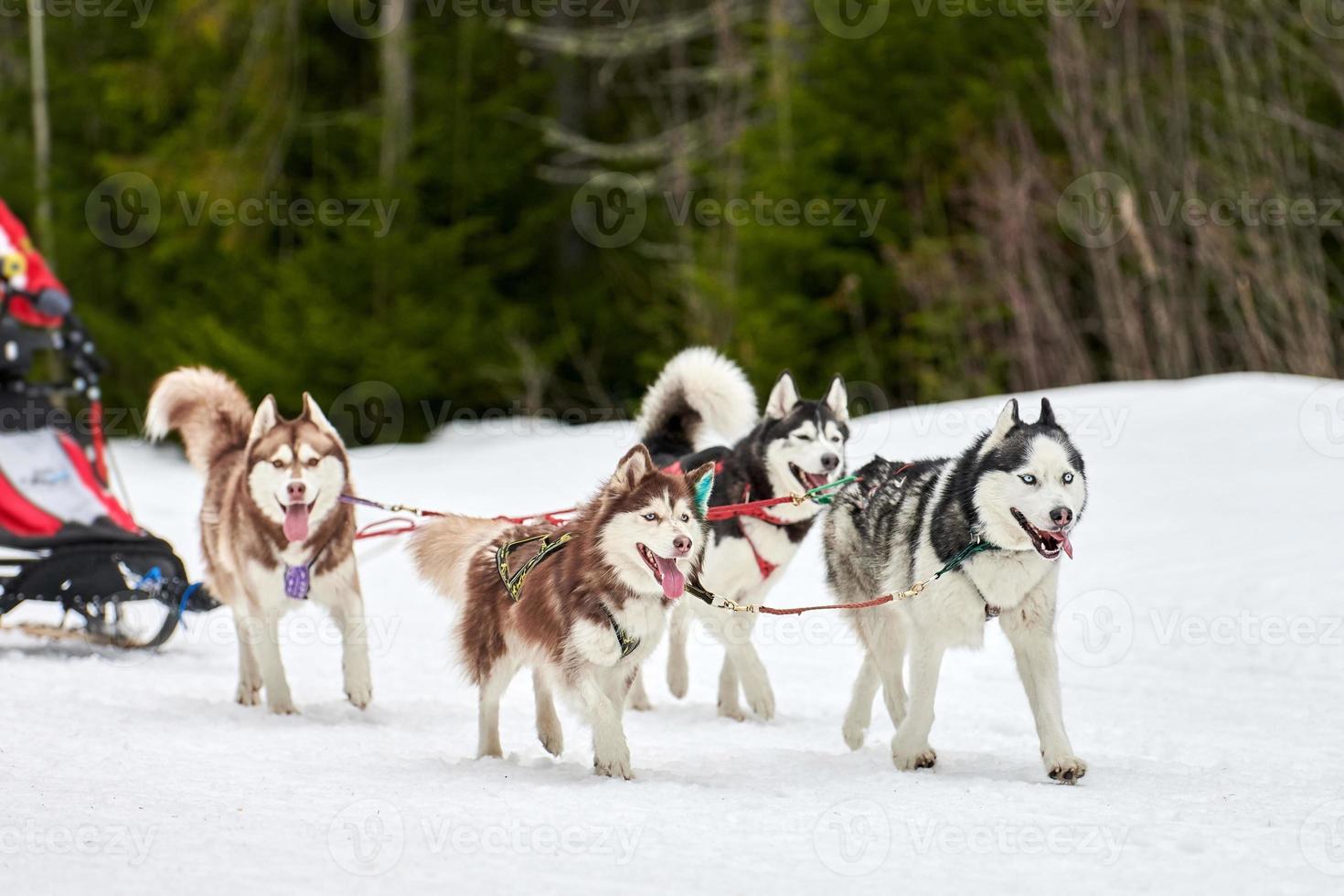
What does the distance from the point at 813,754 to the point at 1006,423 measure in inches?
51.3

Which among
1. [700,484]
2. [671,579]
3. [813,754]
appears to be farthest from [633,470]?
[813,754]

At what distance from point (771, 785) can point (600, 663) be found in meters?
0.60

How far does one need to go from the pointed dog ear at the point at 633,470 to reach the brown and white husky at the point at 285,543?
140 centimetres

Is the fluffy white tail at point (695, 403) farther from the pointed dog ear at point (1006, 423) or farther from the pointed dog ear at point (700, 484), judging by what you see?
the pointed dog ear at point (1006, 423)

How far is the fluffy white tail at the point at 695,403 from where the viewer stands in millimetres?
5680

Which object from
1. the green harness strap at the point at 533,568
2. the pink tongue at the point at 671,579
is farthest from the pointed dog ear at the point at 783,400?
the pink tongue at the point at 671,579

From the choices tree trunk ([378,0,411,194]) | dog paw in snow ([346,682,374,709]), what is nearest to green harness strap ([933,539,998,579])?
dog paw in snow ([346,682,374,709])

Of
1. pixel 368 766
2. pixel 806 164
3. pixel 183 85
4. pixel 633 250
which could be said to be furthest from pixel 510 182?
pixel 368 766

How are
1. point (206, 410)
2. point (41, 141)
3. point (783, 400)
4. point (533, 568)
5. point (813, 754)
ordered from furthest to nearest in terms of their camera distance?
point (41, 141) < point (206, 410) < point (783, 400) < point (813, 754) < point (533, 568)

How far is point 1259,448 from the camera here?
8.14m

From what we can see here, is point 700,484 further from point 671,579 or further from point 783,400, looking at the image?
point 783,400

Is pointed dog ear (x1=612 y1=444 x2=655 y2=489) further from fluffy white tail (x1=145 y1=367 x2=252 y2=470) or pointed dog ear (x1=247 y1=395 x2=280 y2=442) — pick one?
fluffy white tail (x1=145 y1=367 x2=252 y2=470)

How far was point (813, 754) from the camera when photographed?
461 centimetres

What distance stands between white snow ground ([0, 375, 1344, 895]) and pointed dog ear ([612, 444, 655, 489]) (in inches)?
34.0
